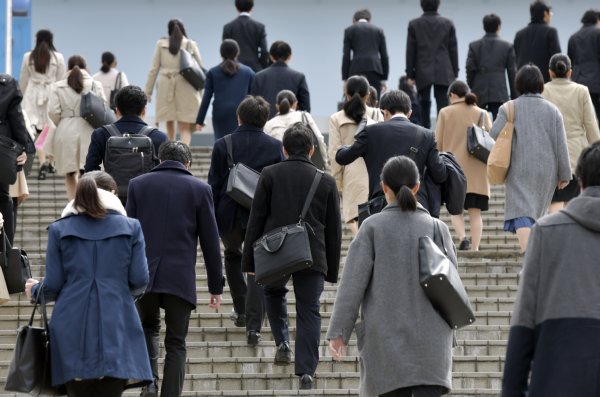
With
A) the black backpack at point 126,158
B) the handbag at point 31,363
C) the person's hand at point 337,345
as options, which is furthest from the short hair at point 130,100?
the person's hand at point 337,345

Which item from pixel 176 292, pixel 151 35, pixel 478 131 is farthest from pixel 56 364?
pixel 151 35

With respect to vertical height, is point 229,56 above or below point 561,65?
above

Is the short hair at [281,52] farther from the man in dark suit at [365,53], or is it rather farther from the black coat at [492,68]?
the black coat at [492,68]

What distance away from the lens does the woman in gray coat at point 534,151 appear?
12.2 m

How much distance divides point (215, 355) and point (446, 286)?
3.59 m

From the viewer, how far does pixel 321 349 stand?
37.8ft

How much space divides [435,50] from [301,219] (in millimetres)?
8238

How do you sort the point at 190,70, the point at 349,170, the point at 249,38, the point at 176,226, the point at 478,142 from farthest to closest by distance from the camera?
the point at 249,38 → the point at 190,70 → the point at 478,142 → the point at 349,170 → the point at 176,226

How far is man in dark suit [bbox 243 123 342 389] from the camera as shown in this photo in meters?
10.6

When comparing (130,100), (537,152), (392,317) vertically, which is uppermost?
(130,100)

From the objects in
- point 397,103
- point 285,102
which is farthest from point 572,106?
point 397,103

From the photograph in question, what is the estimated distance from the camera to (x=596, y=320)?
6840 millimetres

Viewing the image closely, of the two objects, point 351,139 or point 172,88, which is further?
point 172,88

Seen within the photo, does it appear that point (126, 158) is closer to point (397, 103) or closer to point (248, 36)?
point (397, 103)
